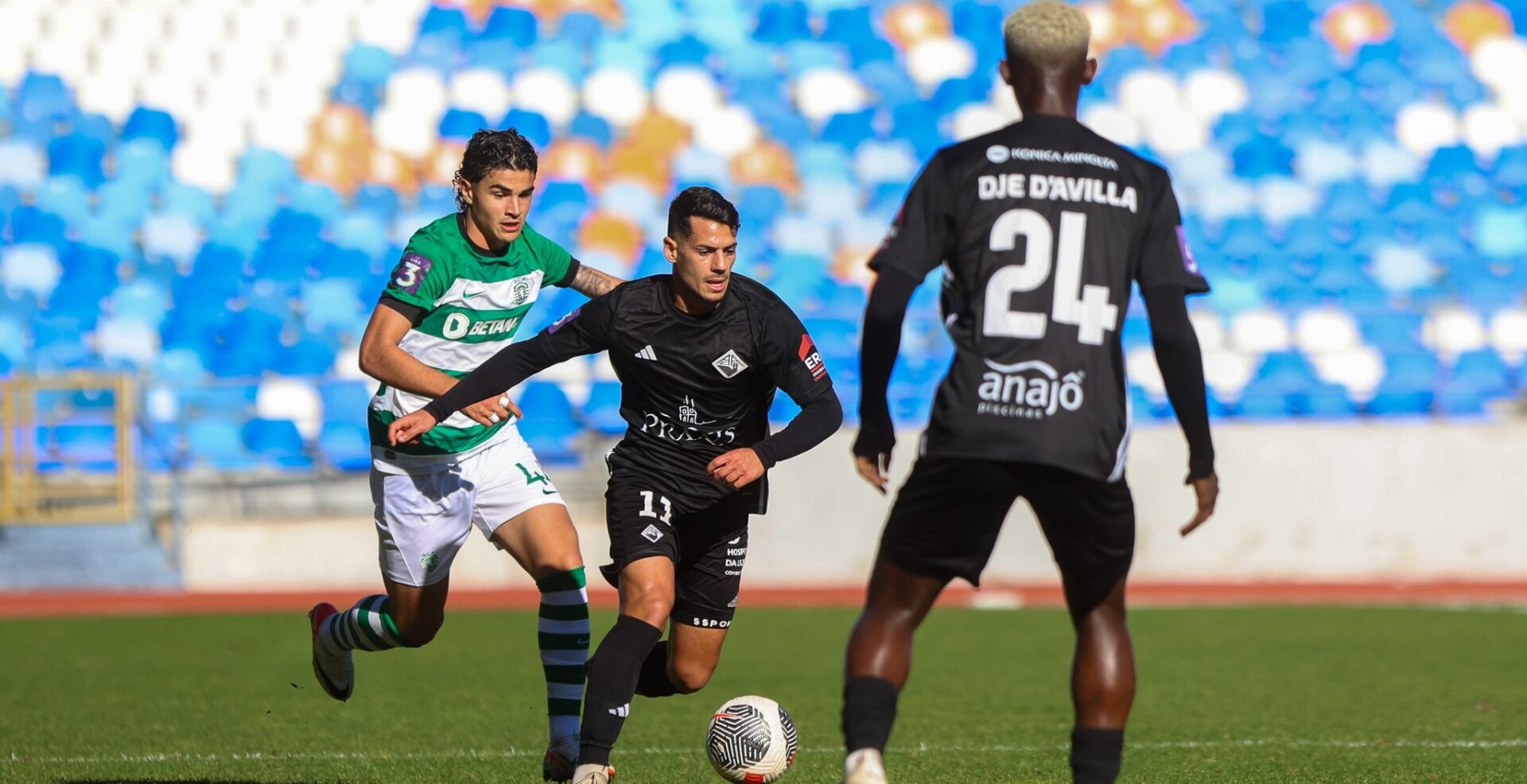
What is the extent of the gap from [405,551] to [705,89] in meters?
13.3

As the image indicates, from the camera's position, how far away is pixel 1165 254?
157 inches

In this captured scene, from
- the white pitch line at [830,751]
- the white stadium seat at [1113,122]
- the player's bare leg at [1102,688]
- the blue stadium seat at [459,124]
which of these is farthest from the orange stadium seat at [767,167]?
the player's bare leg at [1102,688]

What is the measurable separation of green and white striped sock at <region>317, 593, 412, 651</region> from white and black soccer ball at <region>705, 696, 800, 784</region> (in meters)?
1.26

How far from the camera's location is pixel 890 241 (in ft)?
13.0

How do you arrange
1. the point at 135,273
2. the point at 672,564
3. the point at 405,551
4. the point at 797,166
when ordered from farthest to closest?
the point at 797,166 < the point at 135,273 < the point at 405,551 < the point at 672,564

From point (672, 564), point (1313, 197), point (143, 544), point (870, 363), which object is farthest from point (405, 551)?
point (1313, 197)

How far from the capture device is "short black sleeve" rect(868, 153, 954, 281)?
12.9 ft

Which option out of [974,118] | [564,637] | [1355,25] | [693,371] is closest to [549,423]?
[974,118]

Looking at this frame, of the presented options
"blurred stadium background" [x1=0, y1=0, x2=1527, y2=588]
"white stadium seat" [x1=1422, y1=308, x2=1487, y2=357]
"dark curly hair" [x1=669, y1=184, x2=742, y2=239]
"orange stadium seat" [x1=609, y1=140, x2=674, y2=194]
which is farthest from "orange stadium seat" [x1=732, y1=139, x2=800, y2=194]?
"dark curly hair" [x1=669, y1=184, x2=742, y2=239]

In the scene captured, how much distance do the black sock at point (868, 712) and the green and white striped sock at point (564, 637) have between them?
207 cm

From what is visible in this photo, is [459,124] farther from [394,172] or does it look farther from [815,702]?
[815,702]

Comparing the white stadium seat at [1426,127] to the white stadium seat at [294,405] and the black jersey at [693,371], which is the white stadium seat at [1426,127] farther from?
the black jersey at [693,371]

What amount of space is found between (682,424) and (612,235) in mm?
11440

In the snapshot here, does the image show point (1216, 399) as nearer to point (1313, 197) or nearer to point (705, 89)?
point (1313, 197)
